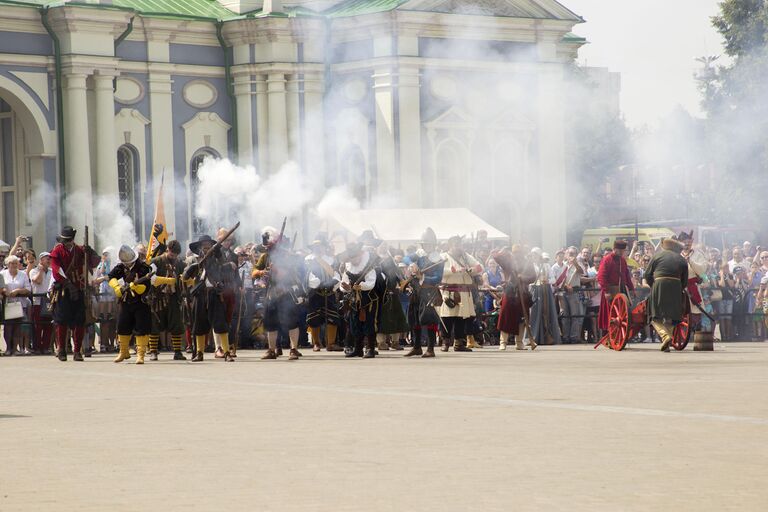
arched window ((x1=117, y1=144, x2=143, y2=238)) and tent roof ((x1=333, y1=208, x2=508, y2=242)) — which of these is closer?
tent roof ((x1=333, y1=208, x2=508, y2=242))

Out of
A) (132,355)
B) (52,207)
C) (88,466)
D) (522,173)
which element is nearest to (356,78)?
(522,173)

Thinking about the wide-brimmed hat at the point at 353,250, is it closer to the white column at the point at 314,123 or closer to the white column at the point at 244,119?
the white column at the point at 314,123

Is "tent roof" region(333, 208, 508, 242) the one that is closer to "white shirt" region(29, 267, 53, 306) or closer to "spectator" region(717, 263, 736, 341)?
"spectator" region(717, 263, 736, 341)

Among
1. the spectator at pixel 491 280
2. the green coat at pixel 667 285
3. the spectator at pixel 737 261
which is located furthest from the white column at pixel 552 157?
the green coat at pixel 667 285

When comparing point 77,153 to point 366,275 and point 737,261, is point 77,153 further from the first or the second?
point 366,275

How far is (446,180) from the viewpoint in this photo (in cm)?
4491

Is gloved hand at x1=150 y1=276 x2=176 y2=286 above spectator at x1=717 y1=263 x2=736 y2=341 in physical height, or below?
above

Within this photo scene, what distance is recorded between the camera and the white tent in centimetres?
3822

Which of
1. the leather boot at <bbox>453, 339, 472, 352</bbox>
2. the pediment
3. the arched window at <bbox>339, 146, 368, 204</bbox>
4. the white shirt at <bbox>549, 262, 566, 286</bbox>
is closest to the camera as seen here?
the leather boot at <bbox>453, 339, 472, 352</bbox>

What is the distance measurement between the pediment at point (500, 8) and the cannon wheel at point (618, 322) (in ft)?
63.6

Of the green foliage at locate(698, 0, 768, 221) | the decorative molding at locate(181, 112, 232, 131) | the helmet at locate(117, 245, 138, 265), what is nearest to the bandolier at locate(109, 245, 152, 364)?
the helmet at locate(117, 245, 138, 265)

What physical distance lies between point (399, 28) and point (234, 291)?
2105cm

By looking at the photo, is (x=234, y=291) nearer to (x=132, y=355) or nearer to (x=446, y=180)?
(x=132, y=355)

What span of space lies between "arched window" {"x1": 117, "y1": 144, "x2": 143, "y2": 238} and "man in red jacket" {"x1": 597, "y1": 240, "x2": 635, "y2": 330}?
19.5 metres
